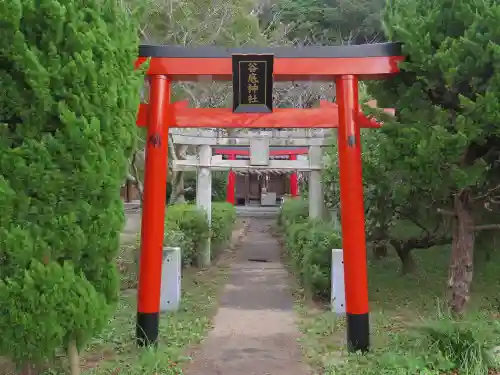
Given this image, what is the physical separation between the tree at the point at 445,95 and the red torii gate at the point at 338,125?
1.18ft

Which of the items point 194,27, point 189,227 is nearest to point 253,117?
point 189,227

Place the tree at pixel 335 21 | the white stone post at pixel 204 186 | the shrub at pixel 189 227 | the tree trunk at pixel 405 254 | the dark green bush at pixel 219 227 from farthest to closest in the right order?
the tree at pixel 335 21, the dark green bush at pixel 219 227, the white stone post at pixel 204 186, the shrub at pixel 189 227, the tree trunk at pixel 405 254

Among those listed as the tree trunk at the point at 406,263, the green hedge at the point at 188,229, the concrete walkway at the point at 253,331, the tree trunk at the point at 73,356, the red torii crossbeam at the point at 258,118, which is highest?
the red torii crossbeam at the point at 258,118

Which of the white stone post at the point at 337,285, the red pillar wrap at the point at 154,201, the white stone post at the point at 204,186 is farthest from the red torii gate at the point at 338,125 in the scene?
the white stone post at the point at 204,186

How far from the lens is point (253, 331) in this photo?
7.05 metres

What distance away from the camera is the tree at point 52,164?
3.81 meters

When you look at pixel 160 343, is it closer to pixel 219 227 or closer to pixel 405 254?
pixel 405 254

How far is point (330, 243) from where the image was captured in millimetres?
8672

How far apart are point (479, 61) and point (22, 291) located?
4890mm

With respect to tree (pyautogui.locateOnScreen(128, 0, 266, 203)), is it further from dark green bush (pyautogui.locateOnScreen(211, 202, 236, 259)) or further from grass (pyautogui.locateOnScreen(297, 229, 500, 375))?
grass (pyautogui.locateOnScreen(297, 229, 500, 375))

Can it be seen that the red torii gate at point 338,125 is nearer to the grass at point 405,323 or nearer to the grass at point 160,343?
the grass at point 160,343

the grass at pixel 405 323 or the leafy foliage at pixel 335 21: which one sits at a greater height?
the leafy foliage at pixel 335 21

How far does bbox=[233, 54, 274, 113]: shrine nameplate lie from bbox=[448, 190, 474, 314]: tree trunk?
8.96 ft

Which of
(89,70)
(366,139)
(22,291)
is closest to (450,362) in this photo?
(22,291)
